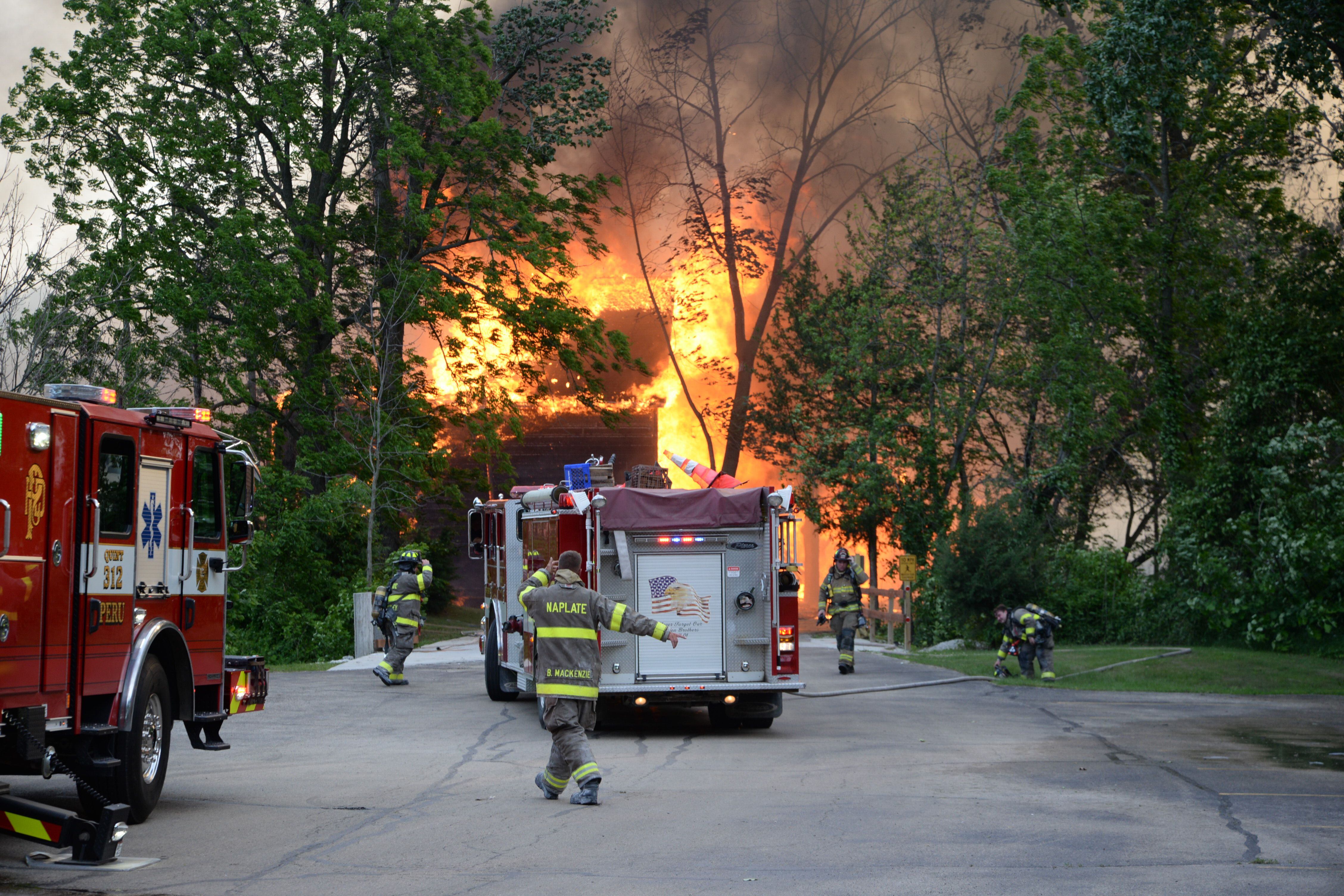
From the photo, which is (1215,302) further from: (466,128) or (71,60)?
(71,60)

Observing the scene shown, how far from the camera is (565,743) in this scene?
8.80 meters

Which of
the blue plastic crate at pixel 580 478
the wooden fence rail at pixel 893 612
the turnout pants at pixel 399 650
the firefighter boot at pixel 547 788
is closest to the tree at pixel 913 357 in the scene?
the wooden fence rail at pixel 893 612

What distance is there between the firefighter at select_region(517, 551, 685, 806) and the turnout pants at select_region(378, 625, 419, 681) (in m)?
8.46

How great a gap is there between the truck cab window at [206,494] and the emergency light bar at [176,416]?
0.85 feet

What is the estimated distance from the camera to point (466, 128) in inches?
1169

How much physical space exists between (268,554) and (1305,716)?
18.9 meters

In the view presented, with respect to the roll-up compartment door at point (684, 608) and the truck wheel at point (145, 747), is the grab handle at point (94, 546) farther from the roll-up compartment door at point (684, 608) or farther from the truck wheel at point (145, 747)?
the roll-up compartment door at point (684, 608)

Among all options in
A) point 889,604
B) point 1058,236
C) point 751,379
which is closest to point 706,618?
point 889,604

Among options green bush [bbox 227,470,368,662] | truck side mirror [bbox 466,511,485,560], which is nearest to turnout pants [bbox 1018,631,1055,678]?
truck side mirror [bbox 466,511,485,560]

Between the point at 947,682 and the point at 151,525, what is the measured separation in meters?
12.5

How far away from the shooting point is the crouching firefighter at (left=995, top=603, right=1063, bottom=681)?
59.1ft

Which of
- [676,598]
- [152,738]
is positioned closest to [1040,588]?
[676,598]

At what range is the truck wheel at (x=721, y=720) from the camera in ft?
43.1

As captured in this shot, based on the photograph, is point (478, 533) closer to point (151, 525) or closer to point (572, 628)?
point (572, 628)
